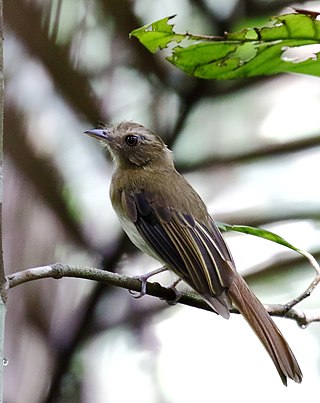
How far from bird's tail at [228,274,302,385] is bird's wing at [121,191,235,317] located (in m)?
0.03

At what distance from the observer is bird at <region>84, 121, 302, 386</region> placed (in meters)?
1.53

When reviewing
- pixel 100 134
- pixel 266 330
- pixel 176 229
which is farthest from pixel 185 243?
pixel 100 134

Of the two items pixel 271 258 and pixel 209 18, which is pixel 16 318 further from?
pixel 209 18

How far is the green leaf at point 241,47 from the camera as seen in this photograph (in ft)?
4.58

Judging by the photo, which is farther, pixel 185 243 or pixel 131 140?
pixel 131 140

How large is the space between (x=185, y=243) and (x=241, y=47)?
0.51 m

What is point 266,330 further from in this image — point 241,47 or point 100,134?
point 100,134

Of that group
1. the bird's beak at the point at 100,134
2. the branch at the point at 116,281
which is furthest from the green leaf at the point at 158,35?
the bird's beak at the point at 100,134

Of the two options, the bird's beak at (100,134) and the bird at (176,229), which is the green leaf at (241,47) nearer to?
the bird at (176,229)

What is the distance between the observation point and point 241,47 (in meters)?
1.45

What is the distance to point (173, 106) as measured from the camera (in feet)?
9.12

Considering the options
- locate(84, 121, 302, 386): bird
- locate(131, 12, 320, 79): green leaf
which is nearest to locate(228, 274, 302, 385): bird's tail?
locate(84, 121, 302, 386): bird

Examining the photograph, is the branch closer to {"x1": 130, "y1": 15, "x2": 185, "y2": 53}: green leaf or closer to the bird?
the bird

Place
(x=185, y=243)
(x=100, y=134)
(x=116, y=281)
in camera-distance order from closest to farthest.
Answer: (x=116, y=281)
(x=185, y=243)
(x=100, y=134)
